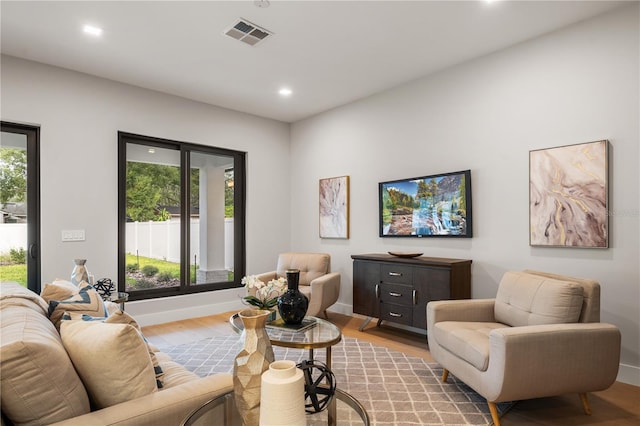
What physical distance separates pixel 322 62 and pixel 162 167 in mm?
2478

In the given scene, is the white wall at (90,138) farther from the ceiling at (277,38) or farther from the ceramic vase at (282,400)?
the ceramic vase at (282,400)

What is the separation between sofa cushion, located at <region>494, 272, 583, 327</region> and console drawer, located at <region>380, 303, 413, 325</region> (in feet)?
3.22

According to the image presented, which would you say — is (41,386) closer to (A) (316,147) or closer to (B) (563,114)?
(B) (563,114)

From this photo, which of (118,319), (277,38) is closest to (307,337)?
(118,319)

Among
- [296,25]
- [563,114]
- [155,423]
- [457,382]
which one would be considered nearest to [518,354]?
[457,382]

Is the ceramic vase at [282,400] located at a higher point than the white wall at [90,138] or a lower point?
lower

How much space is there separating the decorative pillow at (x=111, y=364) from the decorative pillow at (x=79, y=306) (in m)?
0.61

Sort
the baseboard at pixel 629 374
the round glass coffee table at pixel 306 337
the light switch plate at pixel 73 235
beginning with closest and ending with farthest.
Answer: the round glass coffee table at pixel 306 337 → the baseboard at pixel 629 374 → the light switch plate at pixel 73 235

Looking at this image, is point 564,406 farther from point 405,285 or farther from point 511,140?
point 511,140

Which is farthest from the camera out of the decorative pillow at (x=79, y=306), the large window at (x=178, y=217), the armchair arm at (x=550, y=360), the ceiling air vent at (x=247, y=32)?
the large window at (x=178, y=217)

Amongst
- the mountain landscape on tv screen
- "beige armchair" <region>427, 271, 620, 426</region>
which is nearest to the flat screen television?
the mountain landscape on tv screen

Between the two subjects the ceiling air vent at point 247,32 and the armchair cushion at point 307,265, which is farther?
the armchair cushion at point 307,265

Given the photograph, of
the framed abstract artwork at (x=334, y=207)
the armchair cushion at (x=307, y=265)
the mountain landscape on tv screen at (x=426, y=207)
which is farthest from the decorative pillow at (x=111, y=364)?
the framed abstract artwork at (x=334, y=207)

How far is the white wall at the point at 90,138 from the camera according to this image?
3789mm
